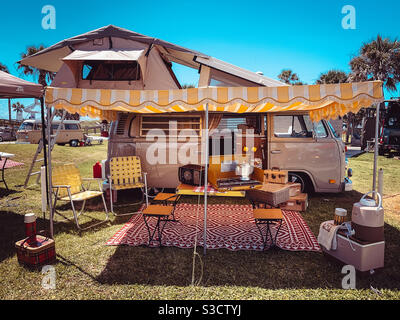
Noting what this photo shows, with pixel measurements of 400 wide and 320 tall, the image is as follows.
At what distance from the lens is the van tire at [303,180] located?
617 cm

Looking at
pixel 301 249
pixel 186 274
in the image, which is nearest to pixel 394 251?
pixel 301 249

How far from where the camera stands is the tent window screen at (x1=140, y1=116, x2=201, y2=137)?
6105 millimetres

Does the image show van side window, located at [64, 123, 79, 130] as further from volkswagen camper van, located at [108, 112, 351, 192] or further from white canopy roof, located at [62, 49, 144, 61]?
volkswagen camper van, located at [108, 112, 351, 192]

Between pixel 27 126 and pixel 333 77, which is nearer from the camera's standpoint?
pixel 27 126

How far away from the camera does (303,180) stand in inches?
247

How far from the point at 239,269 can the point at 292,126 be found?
3.99 meters

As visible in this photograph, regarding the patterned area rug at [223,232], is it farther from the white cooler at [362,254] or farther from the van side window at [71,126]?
the van side window at [71,126]

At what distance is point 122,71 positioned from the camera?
6.92 m

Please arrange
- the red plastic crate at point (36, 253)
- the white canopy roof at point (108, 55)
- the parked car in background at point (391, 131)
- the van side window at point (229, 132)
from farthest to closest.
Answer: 1. the parked car in background at point (391, 131)
2. the van side window at point (229, 132)
3. the white canopy roof at point (108, 55)
4. the red plastic crate at point (36, 253)

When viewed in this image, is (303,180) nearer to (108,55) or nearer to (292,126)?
(292,126)

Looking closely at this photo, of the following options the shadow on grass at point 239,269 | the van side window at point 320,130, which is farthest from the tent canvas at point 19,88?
the van side window at point 320,130

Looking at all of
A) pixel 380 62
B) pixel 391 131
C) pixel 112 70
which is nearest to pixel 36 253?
pixel 112 70

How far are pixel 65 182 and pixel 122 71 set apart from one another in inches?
138

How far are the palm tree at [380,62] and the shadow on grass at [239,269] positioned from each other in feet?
81.1
